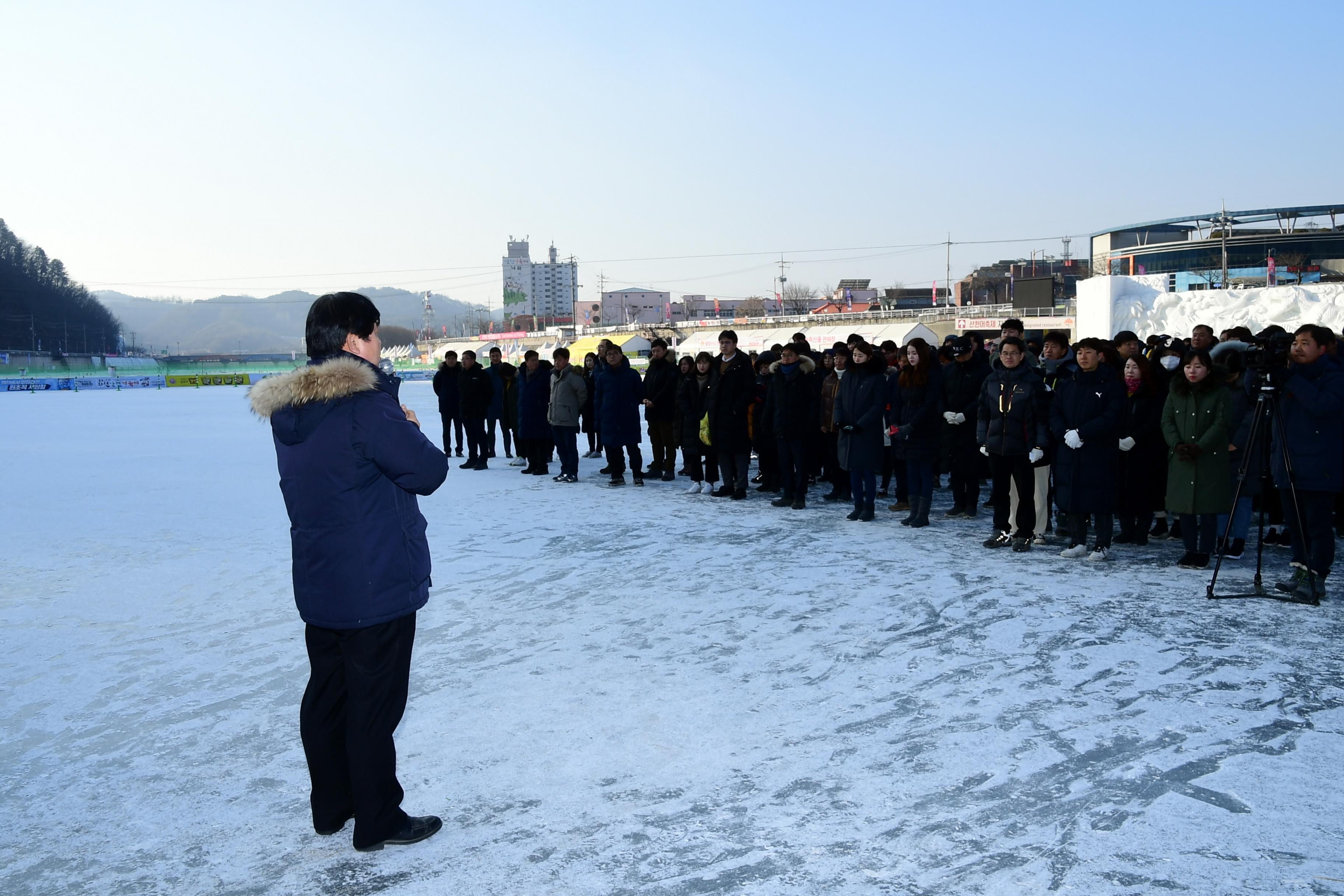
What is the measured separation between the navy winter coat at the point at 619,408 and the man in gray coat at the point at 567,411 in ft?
1.19

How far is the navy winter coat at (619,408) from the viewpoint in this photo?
1084 centimetres

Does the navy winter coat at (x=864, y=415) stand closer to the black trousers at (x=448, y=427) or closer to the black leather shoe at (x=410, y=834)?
the black leather shoe at (x=410, y=834)

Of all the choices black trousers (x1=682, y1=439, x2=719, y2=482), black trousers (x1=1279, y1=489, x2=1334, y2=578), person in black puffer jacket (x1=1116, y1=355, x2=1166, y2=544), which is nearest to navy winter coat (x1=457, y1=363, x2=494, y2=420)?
black trousers (x1=682, y1=439, x2=719, y2=482)

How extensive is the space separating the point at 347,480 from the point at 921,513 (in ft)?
20.6

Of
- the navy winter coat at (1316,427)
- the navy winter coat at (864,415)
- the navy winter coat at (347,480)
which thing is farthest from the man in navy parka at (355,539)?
the navy winter coat at (864,415)

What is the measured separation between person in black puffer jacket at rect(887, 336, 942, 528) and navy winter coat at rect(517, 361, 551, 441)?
522 centimetres

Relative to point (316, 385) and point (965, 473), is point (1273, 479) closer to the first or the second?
point (965, 473)

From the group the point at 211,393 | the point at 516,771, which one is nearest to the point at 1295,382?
the point at 516,771

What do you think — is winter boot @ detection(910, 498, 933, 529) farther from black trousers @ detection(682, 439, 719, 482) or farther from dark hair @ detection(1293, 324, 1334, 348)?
dark hair @ detection(1293, 324, 1334, 348)

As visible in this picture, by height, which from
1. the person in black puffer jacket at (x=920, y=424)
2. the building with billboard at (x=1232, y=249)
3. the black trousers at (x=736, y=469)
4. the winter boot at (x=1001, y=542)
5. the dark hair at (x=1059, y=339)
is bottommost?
the winter boot at (x=1001, y=542)

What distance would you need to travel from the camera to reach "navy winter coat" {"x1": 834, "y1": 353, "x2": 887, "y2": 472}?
8.21m

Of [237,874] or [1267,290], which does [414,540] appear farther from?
[1267,290]

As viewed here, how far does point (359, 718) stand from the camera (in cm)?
272

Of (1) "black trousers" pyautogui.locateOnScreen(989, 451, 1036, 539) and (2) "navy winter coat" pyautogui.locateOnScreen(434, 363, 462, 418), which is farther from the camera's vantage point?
(2) "navy winter coat" pyautogui.locateOnScreen(434, 363, 462, 418)
